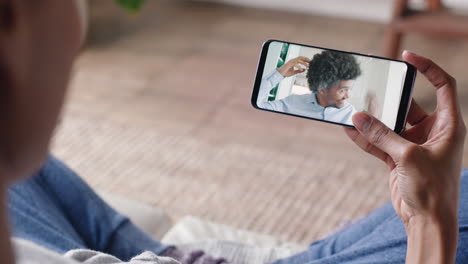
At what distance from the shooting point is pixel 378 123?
33.1 inches

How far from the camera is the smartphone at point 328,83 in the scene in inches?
36.1

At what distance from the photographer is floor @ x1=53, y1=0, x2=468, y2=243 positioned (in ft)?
6.21

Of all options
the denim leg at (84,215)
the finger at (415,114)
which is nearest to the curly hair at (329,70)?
the finger at (415,114)

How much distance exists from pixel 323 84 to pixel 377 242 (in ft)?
0.83

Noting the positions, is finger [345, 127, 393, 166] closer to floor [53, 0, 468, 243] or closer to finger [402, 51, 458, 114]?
finger [402, 51, 458, 114]

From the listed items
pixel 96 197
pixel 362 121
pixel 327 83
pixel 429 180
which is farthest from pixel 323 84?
pixel 96 197

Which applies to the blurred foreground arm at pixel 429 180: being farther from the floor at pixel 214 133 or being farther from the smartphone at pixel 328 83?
the floor at pixel 214 133

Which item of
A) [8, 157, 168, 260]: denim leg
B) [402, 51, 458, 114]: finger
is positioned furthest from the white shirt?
[8, 157, 168, 260]: denim leg

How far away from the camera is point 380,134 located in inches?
32.8

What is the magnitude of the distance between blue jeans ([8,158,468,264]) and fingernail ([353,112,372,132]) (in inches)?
7.1

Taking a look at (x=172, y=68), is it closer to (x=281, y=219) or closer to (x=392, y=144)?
(x=281, y=219)

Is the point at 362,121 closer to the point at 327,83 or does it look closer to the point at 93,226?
the point at 327,83

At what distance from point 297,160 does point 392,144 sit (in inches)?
51.5

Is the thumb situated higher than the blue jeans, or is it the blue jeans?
the thumb
